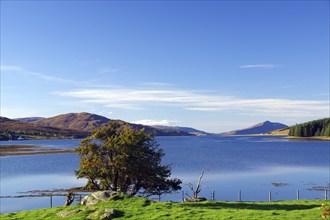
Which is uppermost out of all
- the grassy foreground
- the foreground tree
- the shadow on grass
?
the foreground tree

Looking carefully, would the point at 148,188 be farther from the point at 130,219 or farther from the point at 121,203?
the point at 130,219

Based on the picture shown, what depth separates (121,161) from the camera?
152 feet

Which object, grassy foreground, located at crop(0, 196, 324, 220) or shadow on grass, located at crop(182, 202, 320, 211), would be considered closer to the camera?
grassy foreground, located at crop(0, 196, 324, 220)

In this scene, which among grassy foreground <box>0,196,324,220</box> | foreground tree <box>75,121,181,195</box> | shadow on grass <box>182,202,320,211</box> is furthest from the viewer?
foreground tree <box>75,121,181,195</box>

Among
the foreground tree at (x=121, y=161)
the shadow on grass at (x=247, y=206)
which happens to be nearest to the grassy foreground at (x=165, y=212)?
the shadow on grass at (x=247, y=206)

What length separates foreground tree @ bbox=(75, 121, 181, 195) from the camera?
46.8 meters

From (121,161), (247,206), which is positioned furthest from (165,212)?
(121,161)

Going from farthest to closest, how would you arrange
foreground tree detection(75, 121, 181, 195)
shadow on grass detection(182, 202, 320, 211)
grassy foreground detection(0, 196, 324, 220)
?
foreground tree detection(75, 121, 181, 195)
shadow on grass detection(182, 202, 320, 211)
grassy foreground detection(0, 196, 324, 220)

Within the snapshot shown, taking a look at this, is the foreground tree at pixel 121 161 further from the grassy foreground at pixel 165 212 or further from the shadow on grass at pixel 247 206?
the shadow on grass at pixel 247 206

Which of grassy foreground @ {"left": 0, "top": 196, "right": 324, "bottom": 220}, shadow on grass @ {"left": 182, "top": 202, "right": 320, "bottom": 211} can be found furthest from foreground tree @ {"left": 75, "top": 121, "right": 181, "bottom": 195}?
shadow on grass @ {"left": 182, "top": 202, "right": 320, "bottom": 211}

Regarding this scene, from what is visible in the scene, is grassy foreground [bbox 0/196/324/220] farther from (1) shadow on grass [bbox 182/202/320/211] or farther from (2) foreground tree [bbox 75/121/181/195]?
(2) foreground tree [bbox 75/121/181/195]

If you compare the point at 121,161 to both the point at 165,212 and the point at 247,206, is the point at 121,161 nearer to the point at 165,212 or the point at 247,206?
the point at 165,212

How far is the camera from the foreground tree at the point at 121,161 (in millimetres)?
46781

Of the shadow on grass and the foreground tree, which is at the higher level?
the foreground tree
